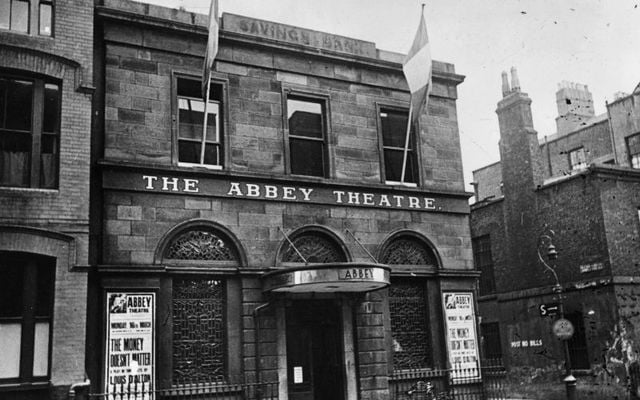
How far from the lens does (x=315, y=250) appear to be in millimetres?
16438

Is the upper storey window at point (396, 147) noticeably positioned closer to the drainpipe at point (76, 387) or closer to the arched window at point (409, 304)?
the arched window at point (409, 304)

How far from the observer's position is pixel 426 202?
59.1 ft

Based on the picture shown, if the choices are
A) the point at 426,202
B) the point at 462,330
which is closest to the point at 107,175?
the point at 426,202

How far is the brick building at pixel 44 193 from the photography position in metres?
11.9

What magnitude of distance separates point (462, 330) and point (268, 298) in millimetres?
5823

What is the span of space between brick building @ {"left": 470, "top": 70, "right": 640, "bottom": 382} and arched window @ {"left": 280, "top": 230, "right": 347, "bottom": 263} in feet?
21.4

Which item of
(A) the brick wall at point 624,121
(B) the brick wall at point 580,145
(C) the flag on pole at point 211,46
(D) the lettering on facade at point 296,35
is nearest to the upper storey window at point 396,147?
(D) the lettering on facade at point 296,35

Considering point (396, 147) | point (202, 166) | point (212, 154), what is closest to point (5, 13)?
point (202, 166)

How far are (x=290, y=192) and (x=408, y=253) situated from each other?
3873 mm

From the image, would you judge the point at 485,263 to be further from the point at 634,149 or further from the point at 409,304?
the point at 409,304

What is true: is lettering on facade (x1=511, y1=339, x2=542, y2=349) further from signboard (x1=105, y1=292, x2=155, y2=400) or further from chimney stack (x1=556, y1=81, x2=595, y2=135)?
chimney stack (x1=556, y1=81, x2=595, y2=135)

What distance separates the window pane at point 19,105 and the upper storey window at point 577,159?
2979 centimetres

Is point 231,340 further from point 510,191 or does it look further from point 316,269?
point 510,191

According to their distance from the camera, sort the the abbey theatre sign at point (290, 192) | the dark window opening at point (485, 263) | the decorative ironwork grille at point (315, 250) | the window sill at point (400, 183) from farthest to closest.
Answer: the dark window opening at point (485, 263)
the window sill at point (400, 183)
the decorative ironwork grille at point (315, 250)
the the abbey theatre sign at point (290, 192)
